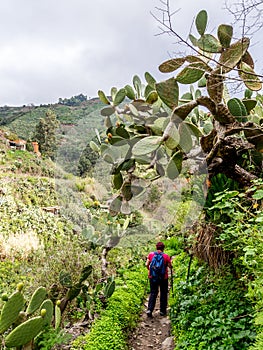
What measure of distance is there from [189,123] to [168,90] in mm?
368

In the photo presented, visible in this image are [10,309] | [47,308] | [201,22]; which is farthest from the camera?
[201,22]

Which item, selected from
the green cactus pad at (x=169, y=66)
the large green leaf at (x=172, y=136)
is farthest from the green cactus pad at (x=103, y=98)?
the large green leaf at (x=172, y=136)

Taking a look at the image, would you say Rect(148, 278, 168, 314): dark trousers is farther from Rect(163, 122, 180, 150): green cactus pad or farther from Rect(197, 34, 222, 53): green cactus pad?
Rect(197, 34, 222, 53): green cactus pad

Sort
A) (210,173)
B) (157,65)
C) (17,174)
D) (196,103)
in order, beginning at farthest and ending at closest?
(17,174) < (210,173) < (157,65) < (196,103)

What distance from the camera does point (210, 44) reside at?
2.69m

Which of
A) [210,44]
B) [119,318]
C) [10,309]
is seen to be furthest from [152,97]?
[119,318]

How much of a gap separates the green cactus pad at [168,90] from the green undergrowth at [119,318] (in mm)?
2348

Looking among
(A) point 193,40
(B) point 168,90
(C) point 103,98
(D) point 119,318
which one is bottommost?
(D) point 119,318

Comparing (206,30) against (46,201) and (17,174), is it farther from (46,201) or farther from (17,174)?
(17,174)

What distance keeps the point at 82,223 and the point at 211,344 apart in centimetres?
280

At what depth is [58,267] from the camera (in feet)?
14.9

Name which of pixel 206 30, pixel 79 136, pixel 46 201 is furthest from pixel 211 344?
pixel 46 201

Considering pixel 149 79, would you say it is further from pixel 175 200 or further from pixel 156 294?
pixel 156 294

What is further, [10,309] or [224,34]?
[224,34]
